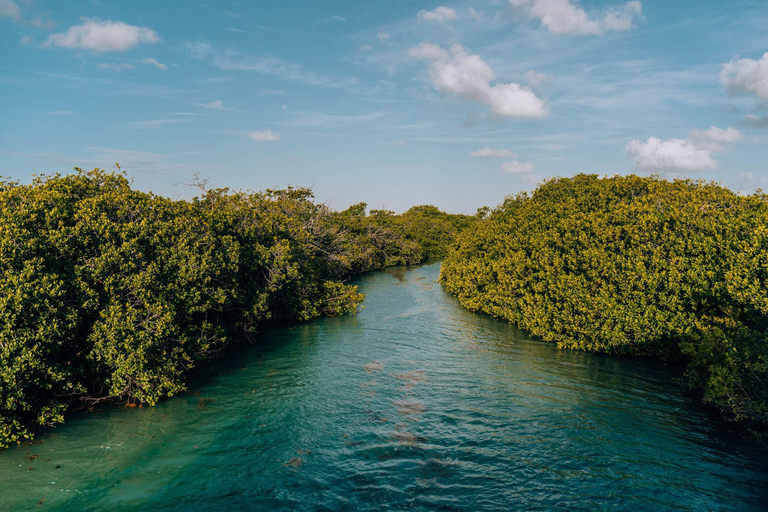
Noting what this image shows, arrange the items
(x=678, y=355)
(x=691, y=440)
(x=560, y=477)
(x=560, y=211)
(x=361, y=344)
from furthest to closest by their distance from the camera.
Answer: (x=560, y=211) < (x=361, y=344) < (x=678, y=355) < (x=691, y=440) < (x=560, y=477)

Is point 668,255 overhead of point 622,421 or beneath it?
overhead

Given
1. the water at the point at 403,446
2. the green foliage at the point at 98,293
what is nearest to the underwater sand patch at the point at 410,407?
the water at the point at 403,446

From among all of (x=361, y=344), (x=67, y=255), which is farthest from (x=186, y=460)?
(x=361, y=344)

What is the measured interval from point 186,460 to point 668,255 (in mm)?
25882

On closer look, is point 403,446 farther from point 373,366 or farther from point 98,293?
point 98,293

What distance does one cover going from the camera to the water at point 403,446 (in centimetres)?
1330

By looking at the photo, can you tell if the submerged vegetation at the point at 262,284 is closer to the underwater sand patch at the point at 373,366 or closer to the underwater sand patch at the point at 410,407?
the underwater sand patch at the point at 373,366

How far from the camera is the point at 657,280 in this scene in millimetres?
24219

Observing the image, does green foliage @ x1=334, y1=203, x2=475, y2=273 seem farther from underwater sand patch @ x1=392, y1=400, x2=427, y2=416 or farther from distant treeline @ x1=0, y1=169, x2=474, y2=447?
underwater sand patch @ x1=392, y1=400, x2=427, y2=416

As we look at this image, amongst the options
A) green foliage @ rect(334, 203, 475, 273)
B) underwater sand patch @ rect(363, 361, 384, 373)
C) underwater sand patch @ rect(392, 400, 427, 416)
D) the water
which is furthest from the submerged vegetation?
green foliage @ rect(334, 203, 475, 273)

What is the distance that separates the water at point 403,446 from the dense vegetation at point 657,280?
6.78 ft

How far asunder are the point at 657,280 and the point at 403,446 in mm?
17233

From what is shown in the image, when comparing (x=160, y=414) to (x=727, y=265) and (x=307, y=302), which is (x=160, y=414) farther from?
(x=727, y=265)

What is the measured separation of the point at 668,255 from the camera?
25.0 meters
